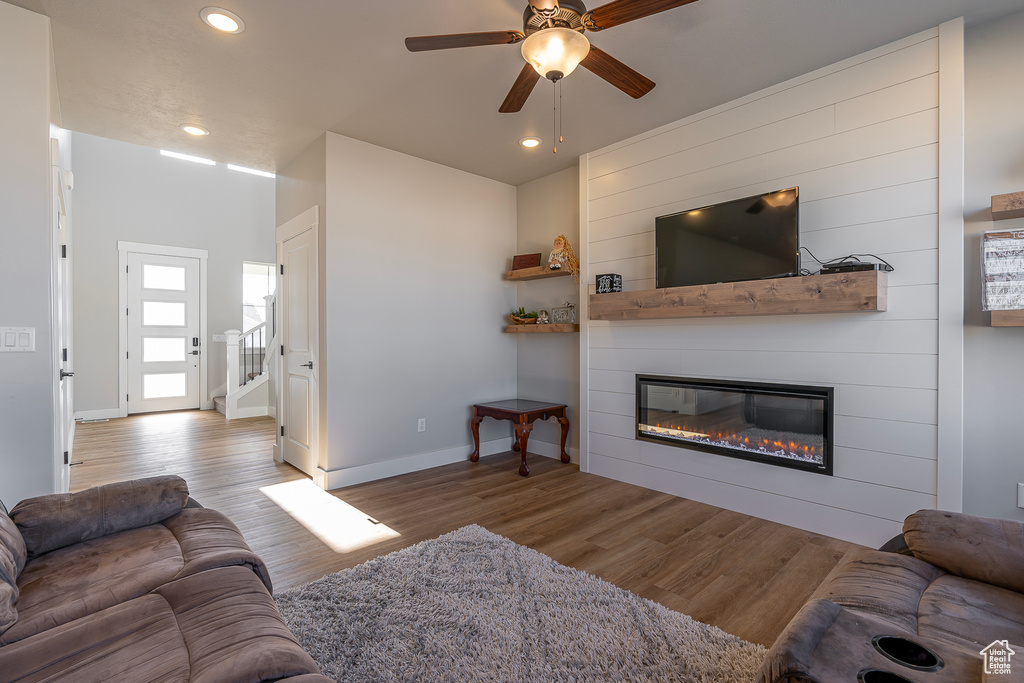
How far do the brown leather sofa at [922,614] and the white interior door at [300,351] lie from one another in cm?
358

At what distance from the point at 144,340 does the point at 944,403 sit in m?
9.01

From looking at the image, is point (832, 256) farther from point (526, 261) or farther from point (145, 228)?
point (145, 228)

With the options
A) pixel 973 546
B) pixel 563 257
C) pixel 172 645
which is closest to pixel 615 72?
pixel 563 257

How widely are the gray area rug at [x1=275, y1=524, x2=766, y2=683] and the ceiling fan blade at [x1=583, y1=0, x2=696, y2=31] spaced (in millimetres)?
2357

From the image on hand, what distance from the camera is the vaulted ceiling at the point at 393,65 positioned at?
7.56 feet

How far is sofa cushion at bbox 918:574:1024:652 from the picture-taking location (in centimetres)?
109

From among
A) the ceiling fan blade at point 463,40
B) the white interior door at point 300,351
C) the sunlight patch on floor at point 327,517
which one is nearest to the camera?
the ceiling fan blade at point 463,40

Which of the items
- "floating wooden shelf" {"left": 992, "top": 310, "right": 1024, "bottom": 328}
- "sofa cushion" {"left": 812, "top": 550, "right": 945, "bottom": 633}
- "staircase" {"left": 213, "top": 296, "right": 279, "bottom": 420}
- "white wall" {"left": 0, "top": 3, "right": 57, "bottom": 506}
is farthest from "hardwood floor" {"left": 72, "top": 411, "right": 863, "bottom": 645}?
"staircase" {"left": 213, "top": 296, "right": 279, "bottom": 420}

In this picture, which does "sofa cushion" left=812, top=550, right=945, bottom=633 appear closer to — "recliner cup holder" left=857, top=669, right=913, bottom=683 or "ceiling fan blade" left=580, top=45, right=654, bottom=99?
"recliner cup holder" left=857, top=669, right=913, bottom=683

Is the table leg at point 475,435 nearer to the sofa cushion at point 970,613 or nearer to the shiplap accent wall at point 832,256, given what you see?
the shiplap accent wall at point 832,256

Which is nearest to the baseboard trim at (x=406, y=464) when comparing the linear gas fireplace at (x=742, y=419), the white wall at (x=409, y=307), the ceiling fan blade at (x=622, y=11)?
the white wall at (x=409, y=307)

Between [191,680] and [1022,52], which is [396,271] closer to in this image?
[191,680]

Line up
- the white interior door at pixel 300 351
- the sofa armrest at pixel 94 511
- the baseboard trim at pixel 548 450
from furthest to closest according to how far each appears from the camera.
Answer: the baseboard trim at pixel 548 450 → the white interior door at pixel 300 351 → the sofa armrest at pixel 94 511

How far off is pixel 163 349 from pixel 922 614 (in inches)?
347
